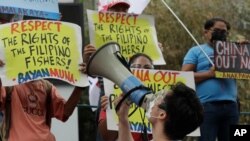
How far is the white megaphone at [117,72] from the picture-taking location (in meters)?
4.81

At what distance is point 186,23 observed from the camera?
13852 mm

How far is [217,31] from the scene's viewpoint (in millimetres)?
7641

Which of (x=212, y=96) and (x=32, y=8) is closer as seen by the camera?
(x=32, y=8)

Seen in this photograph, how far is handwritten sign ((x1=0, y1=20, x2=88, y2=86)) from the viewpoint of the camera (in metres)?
5.90

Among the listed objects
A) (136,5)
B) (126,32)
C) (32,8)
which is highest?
(136,5)

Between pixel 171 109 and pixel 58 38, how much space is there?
5.50 ft

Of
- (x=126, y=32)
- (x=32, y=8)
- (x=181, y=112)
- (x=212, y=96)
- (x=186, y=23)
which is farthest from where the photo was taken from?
(x=186, y=23)

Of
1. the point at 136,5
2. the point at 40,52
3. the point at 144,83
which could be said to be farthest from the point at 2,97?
the point at 136,5

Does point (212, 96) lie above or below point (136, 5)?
below

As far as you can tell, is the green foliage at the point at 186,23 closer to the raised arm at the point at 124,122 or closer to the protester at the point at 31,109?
the protester at the point at 31,109

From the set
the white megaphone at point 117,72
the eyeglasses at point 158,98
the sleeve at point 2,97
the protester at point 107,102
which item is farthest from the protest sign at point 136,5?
the eyeglasses at point 158,98

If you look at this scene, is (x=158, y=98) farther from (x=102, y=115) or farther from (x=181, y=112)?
(x=102, y=115)

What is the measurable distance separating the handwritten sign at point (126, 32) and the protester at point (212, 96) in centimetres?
74

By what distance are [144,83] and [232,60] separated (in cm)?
151
